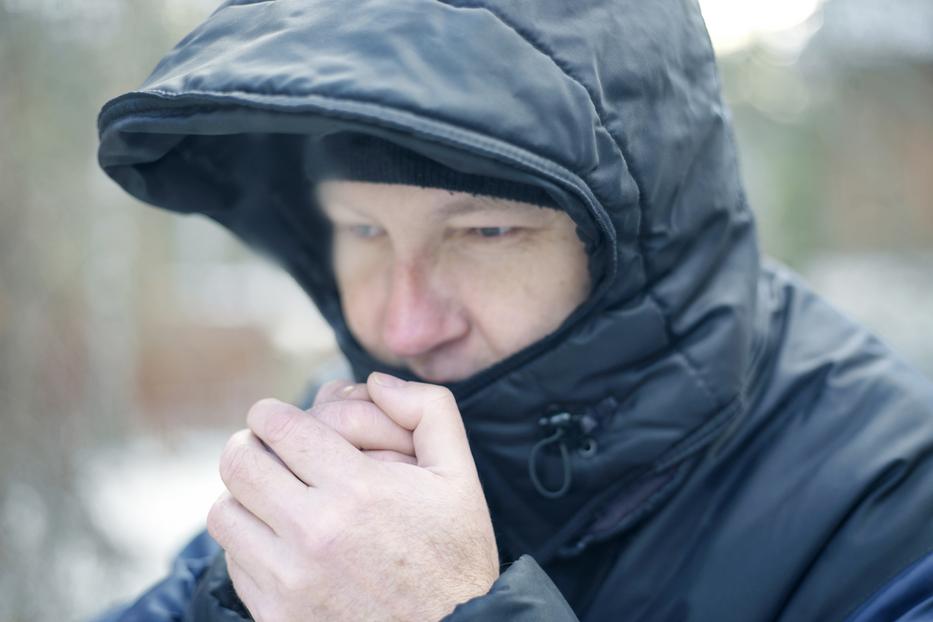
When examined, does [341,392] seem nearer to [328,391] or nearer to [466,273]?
[328,391]

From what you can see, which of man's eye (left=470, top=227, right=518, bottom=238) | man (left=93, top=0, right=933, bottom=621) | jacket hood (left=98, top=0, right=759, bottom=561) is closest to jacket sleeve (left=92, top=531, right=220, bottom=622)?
man (left=93, top=0, right=933, bottom=621)

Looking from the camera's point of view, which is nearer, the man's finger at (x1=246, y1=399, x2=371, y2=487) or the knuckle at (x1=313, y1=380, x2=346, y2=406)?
the man's finger at (x1=246, y1=399, x2=371, y2=487)

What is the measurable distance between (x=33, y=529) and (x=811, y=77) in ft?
21.8

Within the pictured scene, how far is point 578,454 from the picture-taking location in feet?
4.50

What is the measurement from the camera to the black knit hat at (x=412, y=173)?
133 centimetres

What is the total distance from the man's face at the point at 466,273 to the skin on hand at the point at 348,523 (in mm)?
253

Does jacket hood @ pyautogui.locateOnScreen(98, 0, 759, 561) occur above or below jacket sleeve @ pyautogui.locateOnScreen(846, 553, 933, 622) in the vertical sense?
above

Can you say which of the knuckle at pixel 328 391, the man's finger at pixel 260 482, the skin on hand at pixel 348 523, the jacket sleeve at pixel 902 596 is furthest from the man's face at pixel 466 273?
the jacket sleeve at pixel 902 596

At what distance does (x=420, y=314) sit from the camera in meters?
1.47

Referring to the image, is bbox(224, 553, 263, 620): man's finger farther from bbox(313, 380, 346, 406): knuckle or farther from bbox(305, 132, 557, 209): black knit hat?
bbox(305, 132, 557, 209): black knit hat

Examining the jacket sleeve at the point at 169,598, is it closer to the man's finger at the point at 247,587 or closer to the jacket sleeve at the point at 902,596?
the man's finger at the point at 247,587

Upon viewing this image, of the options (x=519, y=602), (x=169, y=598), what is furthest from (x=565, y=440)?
(x=169, y=598)

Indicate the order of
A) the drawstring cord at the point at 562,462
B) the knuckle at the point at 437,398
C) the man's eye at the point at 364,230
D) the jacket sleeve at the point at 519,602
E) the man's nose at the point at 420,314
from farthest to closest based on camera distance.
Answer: the man's eye at the point at 364,230, the man's nose at the point at 420,314, the drawstring cord at the point at 562,462, the knuckle at the point at 437,398, the jacket sleeve at the point at 519,602

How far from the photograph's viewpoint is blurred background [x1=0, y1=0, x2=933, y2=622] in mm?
3279
